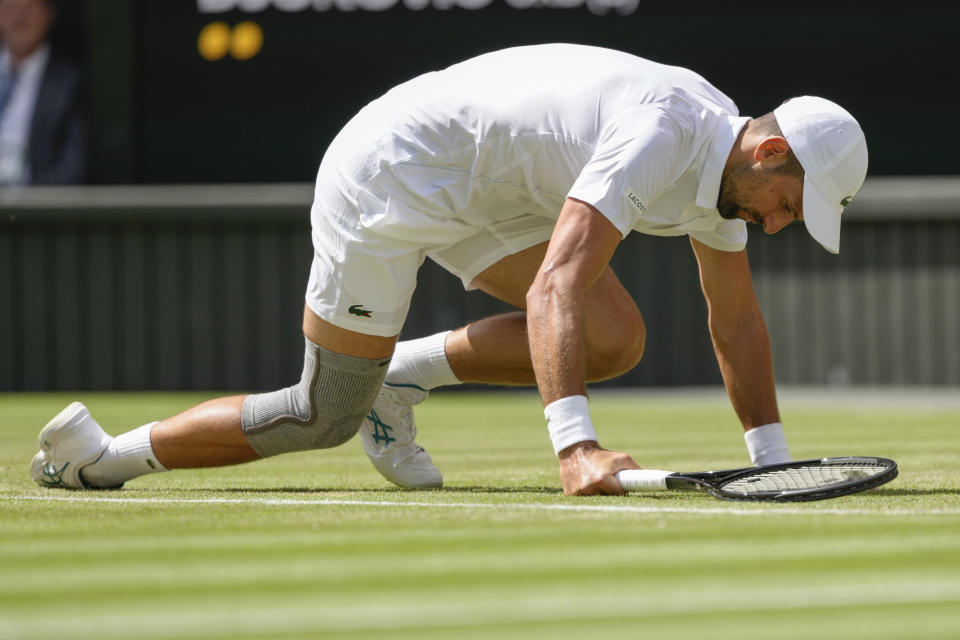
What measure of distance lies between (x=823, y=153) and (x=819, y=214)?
5.8 inches

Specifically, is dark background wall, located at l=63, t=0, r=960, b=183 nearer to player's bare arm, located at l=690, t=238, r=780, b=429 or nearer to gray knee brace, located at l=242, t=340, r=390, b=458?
player's bare arm, located at l=690, t=238, r=780, b=429

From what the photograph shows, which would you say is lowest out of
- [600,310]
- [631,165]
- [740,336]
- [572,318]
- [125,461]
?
[125,461]

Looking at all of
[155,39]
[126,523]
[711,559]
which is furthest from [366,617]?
[155,39]

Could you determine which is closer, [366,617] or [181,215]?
[366,617]

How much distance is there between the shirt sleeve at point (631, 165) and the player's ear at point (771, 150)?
18cm

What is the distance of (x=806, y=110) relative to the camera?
3.97 metres

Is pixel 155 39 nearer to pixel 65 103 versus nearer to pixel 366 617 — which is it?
pixel 65 103

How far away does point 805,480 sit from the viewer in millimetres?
3857

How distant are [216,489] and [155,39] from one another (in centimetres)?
723

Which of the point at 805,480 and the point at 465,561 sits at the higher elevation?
the point at 465,561

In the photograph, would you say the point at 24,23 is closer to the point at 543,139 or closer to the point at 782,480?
the point at 543,139

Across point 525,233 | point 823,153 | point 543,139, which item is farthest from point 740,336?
point 543,139

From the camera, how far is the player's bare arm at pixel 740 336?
455cm

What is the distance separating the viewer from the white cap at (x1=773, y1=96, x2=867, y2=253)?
3947 millimetres
